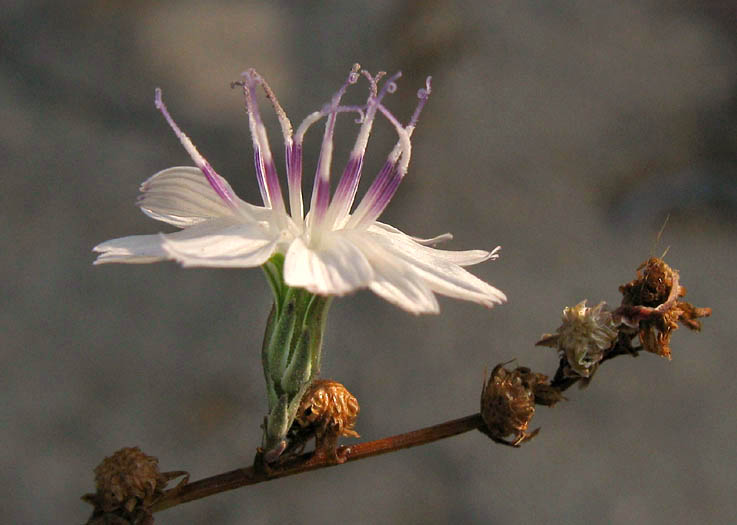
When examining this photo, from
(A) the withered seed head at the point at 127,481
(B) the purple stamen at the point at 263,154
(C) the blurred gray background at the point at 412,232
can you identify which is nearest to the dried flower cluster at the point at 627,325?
(B) the purple stamen at the point at 263,154

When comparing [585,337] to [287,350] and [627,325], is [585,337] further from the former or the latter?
[287,350]

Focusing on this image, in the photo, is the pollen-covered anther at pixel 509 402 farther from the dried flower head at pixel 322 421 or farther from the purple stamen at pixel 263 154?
the purple stamen at pixel 263 154

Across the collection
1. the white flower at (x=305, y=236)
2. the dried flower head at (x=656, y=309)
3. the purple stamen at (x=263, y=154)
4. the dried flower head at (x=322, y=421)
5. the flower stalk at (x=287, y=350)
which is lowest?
the dried flower head at (x=322, y=421)

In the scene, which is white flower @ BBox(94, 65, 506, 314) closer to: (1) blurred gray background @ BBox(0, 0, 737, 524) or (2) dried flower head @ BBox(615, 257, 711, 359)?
(2) dried flower head @ BBox(615, 257, 711, 359)

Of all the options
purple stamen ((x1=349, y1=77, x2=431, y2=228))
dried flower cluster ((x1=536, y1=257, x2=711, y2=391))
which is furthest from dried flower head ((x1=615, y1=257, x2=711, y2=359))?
purple stamen ((x1=349, y1=77, x2=431, y2=228))

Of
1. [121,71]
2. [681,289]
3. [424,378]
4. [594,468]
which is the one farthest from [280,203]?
[121,71]

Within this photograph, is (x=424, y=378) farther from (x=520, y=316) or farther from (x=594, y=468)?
(x=594, y=468)
